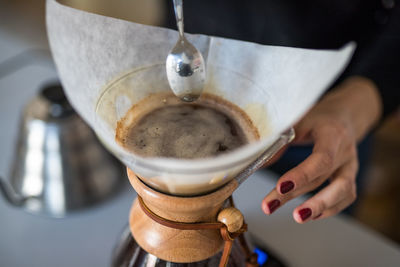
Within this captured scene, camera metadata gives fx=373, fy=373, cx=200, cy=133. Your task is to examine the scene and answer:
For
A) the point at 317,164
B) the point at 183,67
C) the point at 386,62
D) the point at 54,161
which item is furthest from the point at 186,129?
the point at 386,62

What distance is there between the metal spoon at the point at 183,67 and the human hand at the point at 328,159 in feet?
0.51

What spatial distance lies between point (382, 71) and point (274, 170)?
14.5 inches

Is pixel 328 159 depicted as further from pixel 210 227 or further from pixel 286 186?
pixel 210 227

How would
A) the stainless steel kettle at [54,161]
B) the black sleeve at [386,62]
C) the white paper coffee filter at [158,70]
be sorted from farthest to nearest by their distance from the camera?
the black sleeve at [386,62] → the stainless steel kettle at [54,161] → the white paper coffee filter at [158,70]

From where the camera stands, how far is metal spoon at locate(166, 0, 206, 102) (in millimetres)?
430

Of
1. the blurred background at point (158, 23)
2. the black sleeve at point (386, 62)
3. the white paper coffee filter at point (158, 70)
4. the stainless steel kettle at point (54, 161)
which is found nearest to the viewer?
the white paper coffee filter at point (158, 70)

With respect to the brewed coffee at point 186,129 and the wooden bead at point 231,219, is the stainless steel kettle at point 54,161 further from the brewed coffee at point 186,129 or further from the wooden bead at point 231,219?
the wooden bead at point 231,219

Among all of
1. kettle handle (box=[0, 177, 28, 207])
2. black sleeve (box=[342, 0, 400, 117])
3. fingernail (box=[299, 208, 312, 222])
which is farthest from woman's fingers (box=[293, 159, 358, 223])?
kettle handle (box=[0, 177, 28, 207])

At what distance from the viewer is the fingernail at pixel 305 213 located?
18.5 inches

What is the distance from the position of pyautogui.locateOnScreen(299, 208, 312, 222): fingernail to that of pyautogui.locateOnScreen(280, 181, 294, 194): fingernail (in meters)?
0.04

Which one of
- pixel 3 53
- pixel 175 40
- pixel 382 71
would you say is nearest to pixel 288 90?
pixel 175 40

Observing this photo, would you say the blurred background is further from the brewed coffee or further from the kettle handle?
the brewed coffee

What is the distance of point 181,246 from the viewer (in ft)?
1.36

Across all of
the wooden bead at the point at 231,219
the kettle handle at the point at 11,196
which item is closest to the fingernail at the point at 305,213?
the wooden bead at the point at 231,219
